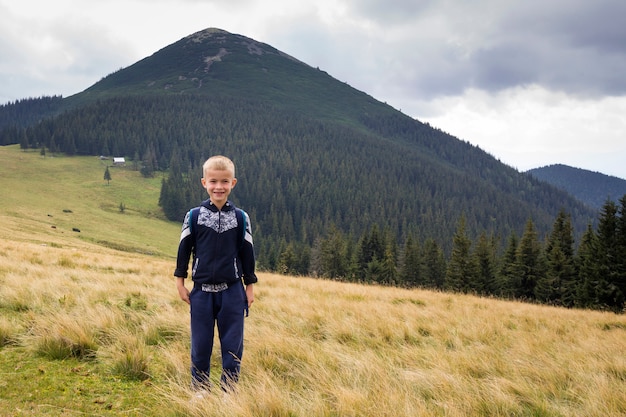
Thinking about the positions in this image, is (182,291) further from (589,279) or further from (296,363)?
(589,279)

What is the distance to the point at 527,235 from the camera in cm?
4175

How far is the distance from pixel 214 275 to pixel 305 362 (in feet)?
5.91

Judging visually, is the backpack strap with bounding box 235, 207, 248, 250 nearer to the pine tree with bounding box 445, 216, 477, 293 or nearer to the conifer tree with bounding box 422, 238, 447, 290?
the pine tree with bounding box 445, 216, 477, 293

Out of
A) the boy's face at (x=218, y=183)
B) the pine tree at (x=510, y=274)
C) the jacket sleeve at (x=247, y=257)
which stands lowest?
the pine tree at (x=510, y=274)

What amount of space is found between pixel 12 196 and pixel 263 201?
78.5 meters

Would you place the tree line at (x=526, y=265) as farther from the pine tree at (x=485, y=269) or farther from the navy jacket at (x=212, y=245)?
the navy jacket at (x=212, y=245)

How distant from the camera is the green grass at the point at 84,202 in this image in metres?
60.5

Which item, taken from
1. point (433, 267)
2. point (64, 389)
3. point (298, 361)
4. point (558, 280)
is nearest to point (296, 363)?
point (298, 361)

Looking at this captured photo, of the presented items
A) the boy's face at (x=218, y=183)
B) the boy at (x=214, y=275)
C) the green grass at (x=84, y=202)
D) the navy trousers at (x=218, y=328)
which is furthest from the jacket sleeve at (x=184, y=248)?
the green grass at (x=84, y=202)

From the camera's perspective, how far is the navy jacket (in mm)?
3803

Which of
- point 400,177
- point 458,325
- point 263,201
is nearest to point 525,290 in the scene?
A: point 458,325

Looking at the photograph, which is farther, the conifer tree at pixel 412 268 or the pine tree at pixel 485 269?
the conifer tree at pixel 412 268

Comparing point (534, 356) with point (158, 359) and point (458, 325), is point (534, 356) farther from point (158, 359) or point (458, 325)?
point (158, 359)

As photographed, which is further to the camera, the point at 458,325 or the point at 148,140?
the point at 148,140
